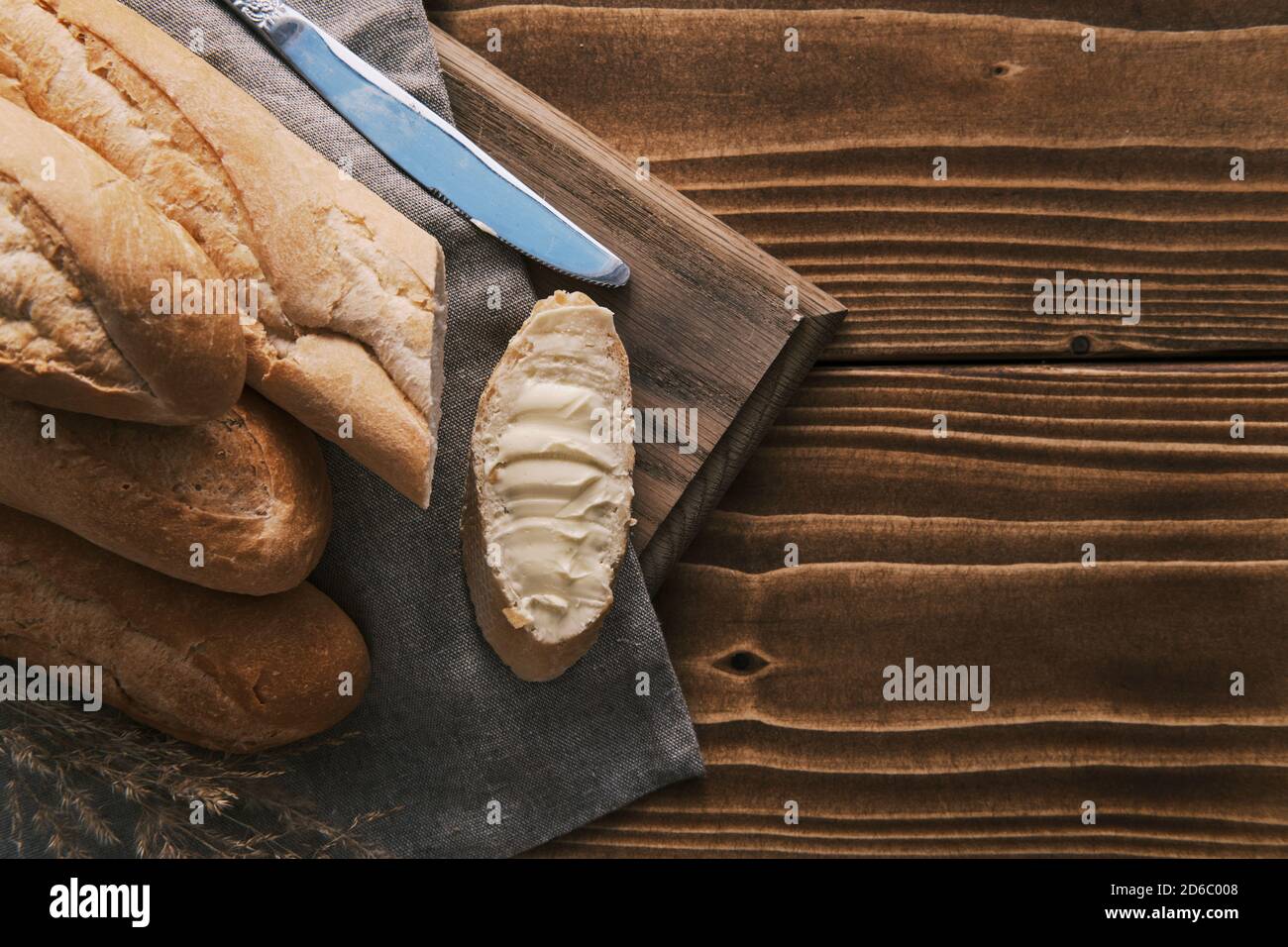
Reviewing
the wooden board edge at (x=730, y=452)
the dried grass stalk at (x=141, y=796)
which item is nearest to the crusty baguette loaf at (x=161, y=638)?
the dried grass stalk at (x=141, y=796)

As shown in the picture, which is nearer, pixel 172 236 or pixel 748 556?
pixel 172 236

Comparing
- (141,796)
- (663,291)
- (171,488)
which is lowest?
(141,796)

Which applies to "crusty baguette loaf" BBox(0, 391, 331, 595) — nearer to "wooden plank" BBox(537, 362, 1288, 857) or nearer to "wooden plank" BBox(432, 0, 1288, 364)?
"wooden plank" BBox(537, 362, 1288, 857)

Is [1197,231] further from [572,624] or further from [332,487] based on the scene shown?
[332,487]

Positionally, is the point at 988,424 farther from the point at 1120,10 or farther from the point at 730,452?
the point at 1120,10

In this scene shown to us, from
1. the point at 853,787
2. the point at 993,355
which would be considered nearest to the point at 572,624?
the point at 853,787

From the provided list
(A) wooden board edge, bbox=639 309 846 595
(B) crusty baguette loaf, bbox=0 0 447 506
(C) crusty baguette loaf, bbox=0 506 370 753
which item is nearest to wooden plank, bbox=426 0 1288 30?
(A) wooden board edge, bbox=639 309 846 595

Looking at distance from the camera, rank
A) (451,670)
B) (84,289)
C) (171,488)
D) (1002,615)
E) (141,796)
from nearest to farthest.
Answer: (84,289)
(171,488)
(141,796)
(451,670)
(1002,615)

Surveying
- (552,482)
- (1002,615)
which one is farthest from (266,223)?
(1002,615)
